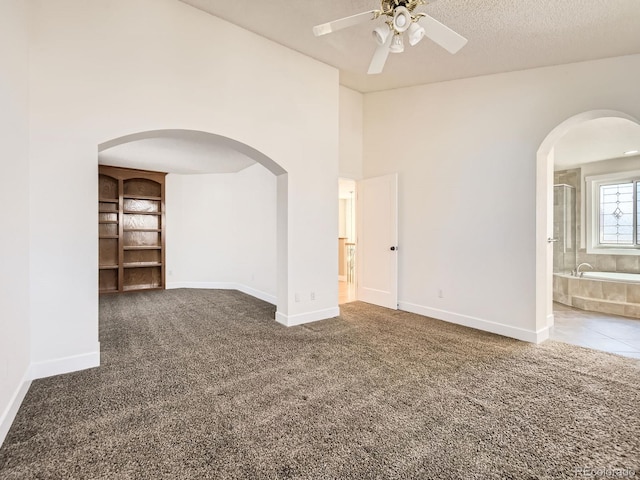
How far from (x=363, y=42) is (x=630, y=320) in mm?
5645

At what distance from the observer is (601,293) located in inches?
210

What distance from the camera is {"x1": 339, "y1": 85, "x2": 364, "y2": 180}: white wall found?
4.97 m

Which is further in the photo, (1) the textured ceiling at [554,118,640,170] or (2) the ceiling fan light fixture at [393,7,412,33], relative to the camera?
(1) the textured ceiling at [554,118,640,170]

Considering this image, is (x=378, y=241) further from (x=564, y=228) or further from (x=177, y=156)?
(x=564, y=228)

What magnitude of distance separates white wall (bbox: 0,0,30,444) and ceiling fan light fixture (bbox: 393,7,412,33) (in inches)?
99.9

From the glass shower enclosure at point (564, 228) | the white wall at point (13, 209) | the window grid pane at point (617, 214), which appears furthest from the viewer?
the glass shower enclosure at point (564, 228)

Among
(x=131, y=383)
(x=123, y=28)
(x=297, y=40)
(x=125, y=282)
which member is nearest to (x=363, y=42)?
(x=297, y=40)

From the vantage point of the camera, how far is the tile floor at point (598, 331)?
11.2 ft

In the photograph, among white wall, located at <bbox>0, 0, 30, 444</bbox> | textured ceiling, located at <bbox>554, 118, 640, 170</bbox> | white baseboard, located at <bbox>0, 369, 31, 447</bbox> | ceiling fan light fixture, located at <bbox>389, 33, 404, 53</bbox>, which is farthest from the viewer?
textured ceiling, located at <bbox>554, 118, 640, 170</bbox>

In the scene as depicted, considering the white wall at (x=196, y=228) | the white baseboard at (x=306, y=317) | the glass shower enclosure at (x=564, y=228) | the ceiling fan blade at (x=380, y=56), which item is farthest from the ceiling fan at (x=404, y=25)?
the glass shower enclosure at (x=564, y=228)

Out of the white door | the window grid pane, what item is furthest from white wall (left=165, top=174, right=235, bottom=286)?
the window grid pane

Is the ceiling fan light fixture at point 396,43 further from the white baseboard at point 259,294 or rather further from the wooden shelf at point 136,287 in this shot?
the wooden shelf at point 136,287

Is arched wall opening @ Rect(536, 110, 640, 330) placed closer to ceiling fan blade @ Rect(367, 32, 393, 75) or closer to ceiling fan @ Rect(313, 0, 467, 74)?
ceiling fan @ Rect(313, 0, 467, 74)

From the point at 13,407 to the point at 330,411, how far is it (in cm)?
207
